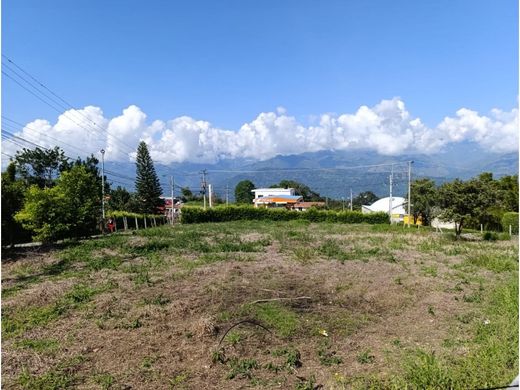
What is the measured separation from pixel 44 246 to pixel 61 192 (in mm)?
2611

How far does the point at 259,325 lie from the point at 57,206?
44.9 ft

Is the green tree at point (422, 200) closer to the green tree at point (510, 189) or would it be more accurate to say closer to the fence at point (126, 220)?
the green tree at point (510, 189)

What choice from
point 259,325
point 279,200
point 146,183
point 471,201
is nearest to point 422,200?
point 471,201

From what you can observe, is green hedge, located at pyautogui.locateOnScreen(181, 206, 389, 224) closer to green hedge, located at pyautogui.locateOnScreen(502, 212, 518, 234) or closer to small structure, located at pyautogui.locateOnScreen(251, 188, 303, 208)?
green hedge, located at pyautogui.locateOnScreen(502, 212, 518, 234)

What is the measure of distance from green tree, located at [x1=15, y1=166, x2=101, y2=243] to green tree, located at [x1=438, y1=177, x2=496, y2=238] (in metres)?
18.6

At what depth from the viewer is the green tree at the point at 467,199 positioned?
18.5m

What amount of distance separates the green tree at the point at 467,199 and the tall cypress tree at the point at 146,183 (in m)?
40.0

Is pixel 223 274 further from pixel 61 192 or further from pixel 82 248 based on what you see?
pixel 61 192

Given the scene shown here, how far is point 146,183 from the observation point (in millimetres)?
50688

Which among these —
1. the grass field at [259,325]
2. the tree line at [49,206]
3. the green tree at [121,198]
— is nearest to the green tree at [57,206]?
the tree line at [49,206]

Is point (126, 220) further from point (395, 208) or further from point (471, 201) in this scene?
point (395, 208)

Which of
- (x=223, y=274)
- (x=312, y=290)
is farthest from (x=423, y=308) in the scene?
(x=223, y=274)

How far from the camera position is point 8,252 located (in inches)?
563

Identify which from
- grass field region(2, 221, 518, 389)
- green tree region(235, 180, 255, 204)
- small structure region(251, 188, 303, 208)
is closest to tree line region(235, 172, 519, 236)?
grass field region(2, 221, 518, 389)
